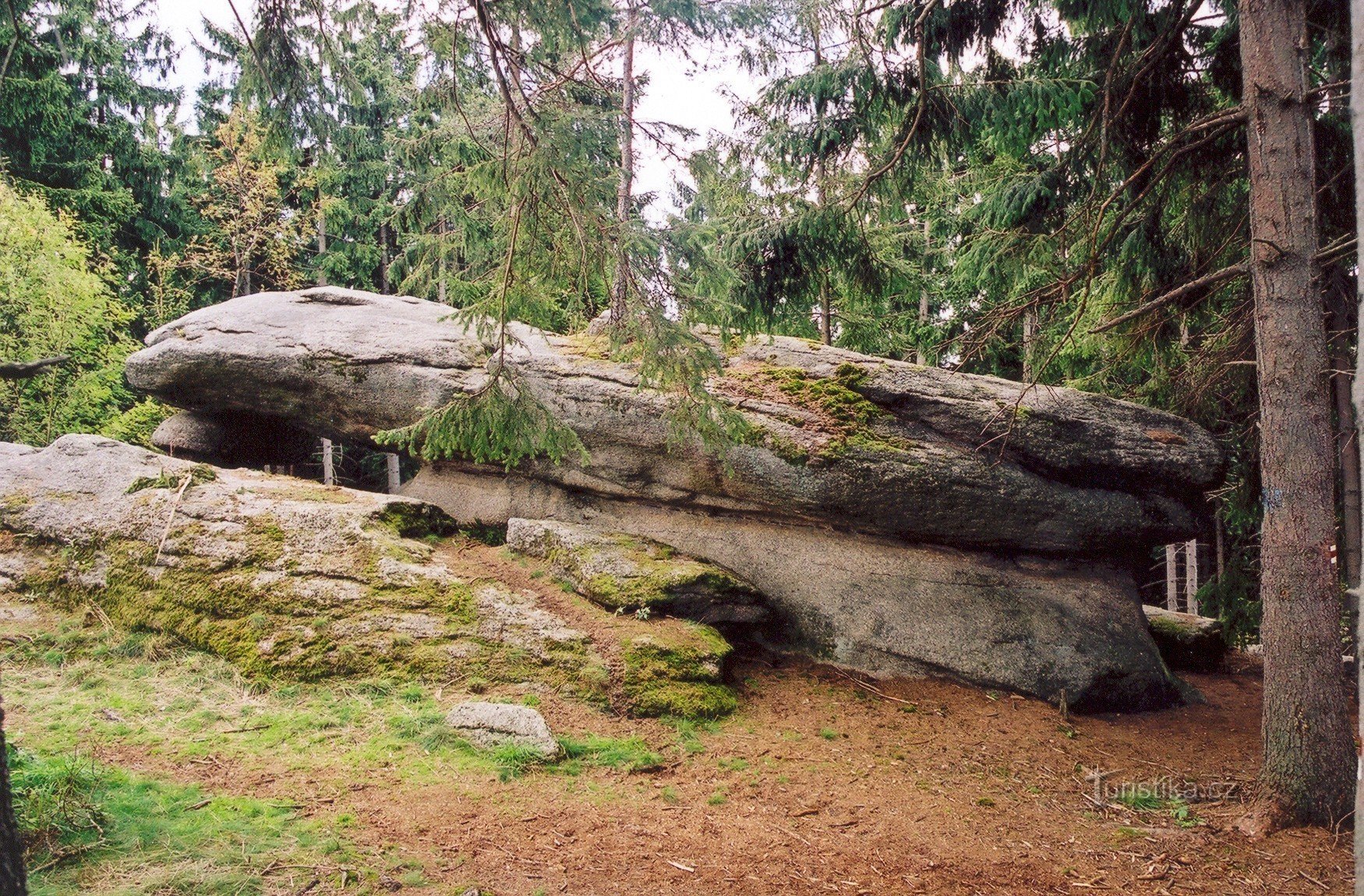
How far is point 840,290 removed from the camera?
1025 cm

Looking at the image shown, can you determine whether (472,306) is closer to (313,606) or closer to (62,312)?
(313,606)

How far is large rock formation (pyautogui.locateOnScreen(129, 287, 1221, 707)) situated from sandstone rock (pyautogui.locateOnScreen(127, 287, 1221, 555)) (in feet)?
0.07

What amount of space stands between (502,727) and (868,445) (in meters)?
4.81

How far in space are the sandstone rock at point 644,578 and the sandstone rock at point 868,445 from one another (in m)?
1.07

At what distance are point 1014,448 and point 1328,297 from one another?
3203 mm

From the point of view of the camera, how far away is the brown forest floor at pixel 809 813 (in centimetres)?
422

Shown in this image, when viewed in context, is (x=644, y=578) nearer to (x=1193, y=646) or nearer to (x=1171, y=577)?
(x=1193, y=646)

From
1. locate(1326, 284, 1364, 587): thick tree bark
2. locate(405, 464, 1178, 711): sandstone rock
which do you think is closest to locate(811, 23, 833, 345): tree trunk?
locate(405, 464, 1178, 711): sandstone rock

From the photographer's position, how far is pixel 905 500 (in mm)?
8281

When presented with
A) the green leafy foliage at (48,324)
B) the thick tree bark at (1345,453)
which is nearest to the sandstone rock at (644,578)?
the thick tree bark at (1345,453)

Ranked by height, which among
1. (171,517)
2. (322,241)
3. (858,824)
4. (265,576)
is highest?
(322,241)

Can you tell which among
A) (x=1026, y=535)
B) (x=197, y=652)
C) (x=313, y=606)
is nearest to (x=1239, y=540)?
(x=1026, y=535)

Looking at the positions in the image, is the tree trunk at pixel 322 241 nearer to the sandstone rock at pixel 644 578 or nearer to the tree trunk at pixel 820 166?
the sandstone rock at pixel 644 578

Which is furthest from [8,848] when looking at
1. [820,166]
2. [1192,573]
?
[1192,573]
